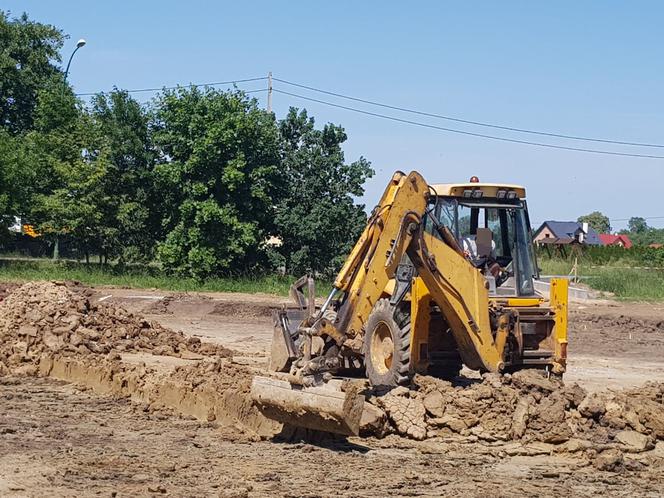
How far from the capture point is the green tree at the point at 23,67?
159ft

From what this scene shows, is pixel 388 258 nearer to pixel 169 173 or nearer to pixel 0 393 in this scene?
pixel 0 393

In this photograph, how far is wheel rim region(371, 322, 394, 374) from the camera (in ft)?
37.0

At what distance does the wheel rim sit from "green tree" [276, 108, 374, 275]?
1924 cm

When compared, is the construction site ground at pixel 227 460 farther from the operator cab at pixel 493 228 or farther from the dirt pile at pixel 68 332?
the operator cab at pixel 493 228

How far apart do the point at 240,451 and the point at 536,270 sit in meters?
4.86

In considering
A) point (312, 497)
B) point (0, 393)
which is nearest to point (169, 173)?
point (0, 393)

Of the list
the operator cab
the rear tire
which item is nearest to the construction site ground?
the rear tire

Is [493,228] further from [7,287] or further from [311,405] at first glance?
[7,287]

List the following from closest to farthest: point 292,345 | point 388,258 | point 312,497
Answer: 1. point 312,497
2. point 388,258
3. point 292,345

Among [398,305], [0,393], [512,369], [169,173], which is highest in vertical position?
[169,173]

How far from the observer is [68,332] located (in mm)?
15594

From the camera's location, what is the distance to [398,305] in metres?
11.1

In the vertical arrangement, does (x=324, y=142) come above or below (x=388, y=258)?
above

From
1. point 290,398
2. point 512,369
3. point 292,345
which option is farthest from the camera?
point 512,369
